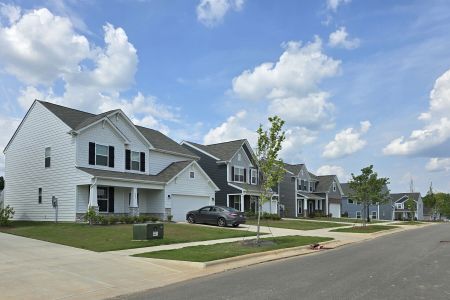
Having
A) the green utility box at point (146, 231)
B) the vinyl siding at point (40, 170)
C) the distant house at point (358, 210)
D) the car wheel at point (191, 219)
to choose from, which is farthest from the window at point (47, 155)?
the distant house at point (358, 210)

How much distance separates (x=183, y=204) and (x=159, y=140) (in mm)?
6576

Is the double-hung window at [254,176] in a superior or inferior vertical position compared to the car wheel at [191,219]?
superior

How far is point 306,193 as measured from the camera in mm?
60500

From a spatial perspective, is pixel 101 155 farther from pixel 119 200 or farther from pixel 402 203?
pixel 402 203

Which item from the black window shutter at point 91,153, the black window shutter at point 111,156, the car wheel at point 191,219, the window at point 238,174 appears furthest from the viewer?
the window at point 238,174

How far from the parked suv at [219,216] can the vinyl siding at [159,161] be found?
17.8 feet

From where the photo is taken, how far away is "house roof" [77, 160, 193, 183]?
1112 inches

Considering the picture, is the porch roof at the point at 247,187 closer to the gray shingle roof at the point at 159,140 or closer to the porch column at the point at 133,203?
the gray shingle roof at the point at 159,140

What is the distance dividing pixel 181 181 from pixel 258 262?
67.0 ft

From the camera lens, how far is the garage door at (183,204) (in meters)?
34.4

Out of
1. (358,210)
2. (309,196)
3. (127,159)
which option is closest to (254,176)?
(309,196)

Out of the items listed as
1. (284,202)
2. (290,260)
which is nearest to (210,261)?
(290,260)

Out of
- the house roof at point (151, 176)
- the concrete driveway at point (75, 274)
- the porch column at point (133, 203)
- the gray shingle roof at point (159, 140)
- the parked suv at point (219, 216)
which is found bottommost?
the concrete driveway at point (75, 274)

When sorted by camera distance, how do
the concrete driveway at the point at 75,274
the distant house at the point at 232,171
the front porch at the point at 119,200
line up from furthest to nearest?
the distant house at the point at 232,171, the front porch at the point at 119,200, the concrete driveway at the point at 75,274
